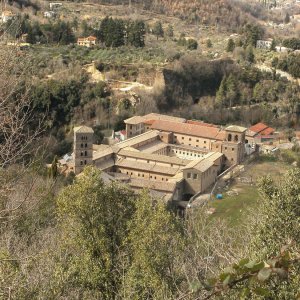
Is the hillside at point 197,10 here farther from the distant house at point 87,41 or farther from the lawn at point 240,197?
the lawn at point 240,197

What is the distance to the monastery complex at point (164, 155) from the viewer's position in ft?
68.3

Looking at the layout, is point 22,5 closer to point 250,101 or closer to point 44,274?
point 250,101

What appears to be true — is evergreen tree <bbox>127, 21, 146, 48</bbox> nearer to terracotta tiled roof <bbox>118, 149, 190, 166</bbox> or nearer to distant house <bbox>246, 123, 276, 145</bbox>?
distant house <bbox>246, 123, 276, 145</bbox>

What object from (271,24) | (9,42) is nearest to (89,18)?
(271,24)

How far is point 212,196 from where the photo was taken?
21094 mm

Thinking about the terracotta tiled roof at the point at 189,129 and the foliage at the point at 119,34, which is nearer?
the terracotta tiled roof at the point at 189,129

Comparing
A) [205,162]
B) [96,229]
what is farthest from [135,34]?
[96,229]

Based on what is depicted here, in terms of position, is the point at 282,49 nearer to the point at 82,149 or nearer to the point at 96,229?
the point at 82,149

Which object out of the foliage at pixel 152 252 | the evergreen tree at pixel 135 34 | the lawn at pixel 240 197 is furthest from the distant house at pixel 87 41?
the foliage at pixel 152 252

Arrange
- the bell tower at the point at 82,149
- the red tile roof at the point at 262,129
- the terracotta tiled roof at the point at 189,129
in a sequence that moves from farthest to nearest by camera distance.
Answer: the red tile roof at the point at 262,129, the terracotta tiled roof at the point at 189,129, the bell tower at the point at 82,149

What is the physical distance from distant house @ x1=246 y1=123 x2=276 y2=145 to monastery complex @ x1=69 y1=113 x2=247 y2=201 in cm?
264

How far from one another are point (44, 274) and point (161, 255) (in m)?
1.81

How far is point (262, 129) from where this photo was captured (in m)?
30.4

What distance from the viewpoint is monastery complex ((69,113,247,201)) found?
2083cm
